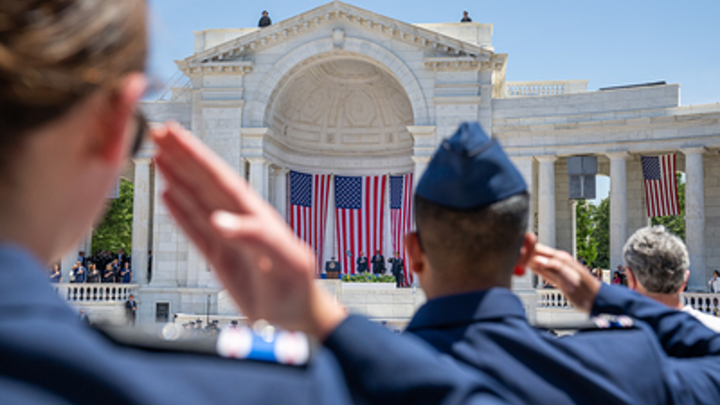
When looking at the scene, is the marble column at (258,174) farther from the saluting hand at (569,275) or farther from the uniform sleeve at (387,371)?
the uniform sleeve at (387,371)

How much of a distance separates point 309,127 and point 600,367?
32346mm

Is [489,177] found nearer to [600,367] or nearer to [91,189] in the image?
[600,367]

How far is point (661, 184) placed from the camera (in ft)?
88.3

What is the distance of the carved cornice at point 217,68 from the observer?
28.7 m

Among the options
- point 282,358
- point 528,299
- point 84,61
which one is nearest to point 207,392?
point 282,358

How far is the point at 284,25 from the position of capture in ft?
93.5

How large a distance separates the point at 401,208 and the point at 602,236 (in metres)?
44.0

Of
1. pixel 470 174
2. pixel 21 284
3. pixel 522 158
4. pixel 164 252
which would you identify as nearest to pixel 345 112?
pixel 522 158

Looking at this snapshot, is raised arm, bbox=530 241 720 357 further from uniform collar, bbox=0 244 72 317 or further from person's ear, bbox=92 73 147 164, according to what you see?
uniform collar, bbox=0 244 72 317

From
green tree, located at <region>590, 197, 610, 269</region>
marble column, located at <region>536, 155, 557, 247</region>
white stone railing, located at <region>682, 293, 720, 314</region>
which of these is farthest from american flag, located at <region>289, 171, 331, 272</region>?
green tree, located at <region>590, 197, 610, 269</region>

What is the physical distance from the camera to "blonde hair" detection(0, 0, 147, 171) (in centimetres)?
82

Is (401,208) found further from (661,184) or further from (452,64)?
(661,184)

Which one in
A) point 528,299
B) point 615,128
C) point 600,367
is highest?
point 615,128

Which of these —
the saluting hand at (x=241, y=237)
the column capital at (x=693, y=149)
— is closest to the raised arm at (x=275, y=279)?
the saluting hand at (x=241, y=237)
